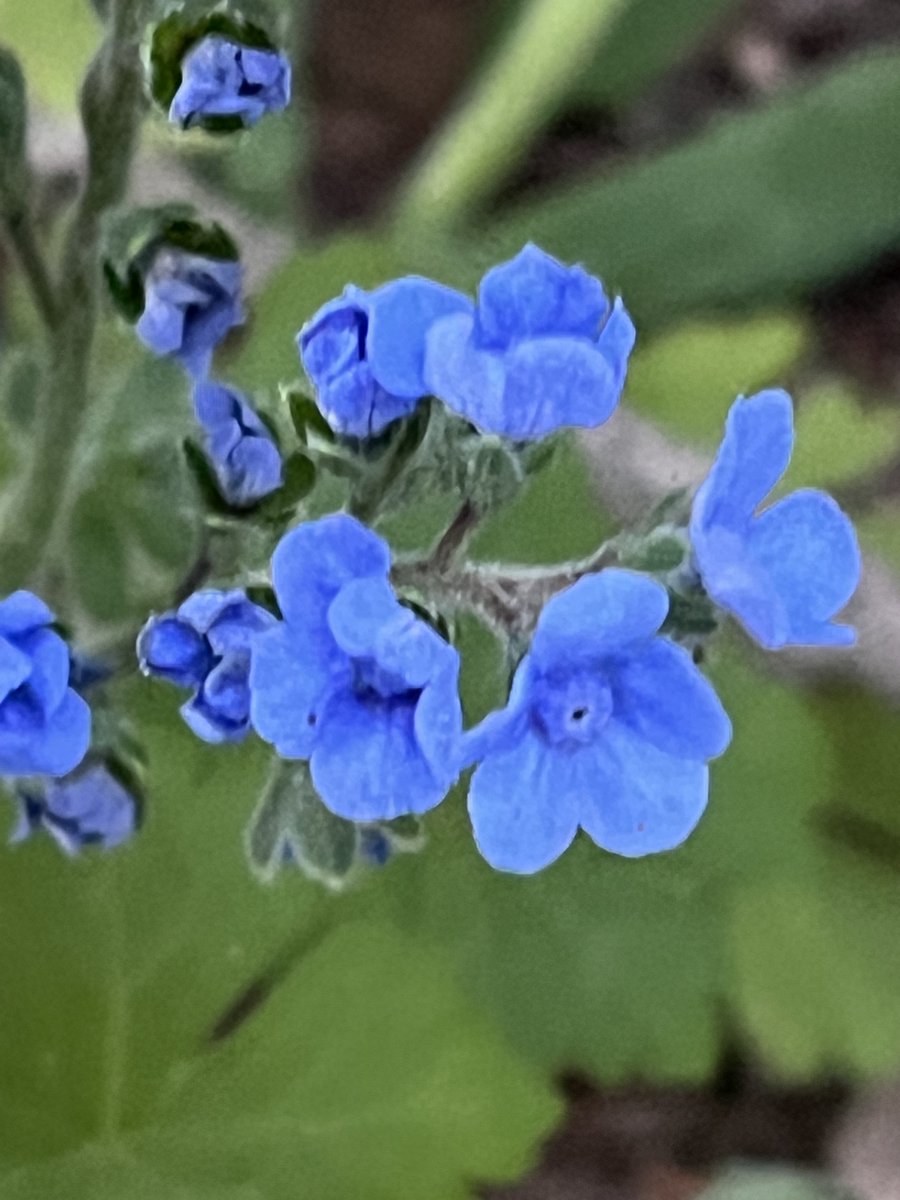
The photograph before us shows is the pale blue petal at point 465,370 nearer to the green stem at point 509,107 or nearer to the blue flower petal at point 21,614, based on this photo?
the blue flower petal at point 21,614

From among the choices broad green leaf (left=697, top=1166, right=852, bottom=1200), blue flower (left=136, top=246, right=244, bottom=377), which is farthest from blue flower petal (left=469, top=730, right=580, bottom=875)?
broad green leaf (left=697, top=1166, right=852, bottom=1200)

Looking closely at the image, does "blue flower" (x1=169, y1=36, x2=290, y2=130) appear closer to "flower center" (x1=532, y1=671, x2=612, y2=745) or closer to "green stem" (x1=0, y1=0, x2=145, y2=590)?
"green stem" (x1=0, y1=0, x2=145, y2=590)

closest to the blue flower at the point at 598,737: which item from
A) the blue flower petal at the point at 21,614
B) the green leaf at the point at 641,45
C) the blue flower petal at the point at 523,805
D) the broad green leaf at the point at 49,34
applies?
the blue flower petal at the point at 523,805

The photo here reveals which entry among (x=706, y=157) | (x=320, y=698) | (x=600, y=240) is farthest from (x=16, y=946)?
(x=706, y=157)

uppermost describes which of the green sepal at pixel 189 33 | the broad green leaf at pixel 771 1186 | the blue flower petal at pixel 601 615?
the green sepal at pixel 189 33

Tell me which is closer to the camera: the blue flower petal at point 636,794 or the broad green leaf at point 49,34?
the blue flower petal at point 636,794

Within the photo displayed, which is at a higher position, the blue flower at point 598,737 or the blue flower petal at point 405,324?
the blue flower petal at point 405,324
